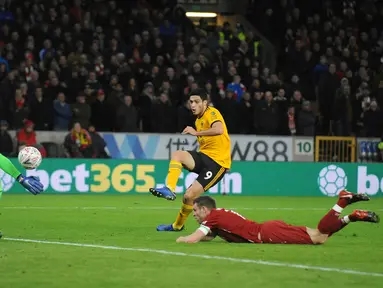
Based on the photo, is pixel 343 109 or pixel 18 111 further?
pixel 343 109

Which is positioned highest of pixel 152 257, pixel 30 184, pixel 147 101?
pixel 147 101

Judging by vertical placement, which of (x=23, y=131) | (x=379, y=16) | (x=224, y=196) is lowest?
(x=224, y=196)

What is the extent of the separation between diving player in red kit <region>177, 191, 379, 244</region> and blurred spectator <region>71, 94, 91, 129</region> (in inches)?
535

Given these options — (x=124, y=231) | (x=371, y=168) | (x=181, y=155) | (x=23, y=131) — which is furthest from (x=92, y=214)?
(x=371, y=168)

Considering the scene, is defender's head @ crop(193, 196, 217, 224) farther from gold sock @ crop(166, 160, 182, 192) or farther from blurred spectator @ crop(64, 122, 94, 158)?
blurred spectator @ crop(64, 122, 94, 158)

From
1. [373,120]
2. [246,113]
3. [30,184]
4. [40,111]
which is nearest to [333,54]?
[373,120]

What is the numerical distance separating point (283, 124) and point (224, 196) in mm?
3587

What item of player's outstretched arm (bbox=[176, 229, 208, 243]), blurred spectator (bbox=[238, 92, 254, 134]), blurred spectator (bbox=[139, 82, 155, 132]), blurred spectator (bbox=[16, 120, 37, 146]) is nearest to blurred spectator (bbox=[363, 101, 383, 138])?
blurred spectator (bbox=[238, 92, 254, 134])

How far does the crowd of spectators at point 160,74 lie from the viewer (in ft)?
83.1

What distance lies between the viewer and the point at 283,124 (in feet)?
90.7

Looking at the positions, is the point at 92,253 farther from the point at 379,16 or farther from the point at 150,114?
the point at 379,16

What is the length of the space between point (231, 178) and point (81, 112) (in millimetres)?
4322

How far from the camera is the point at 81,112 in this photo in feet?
83.3

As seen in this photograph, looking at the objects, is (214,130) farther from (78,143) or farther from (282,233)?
(78,143)
